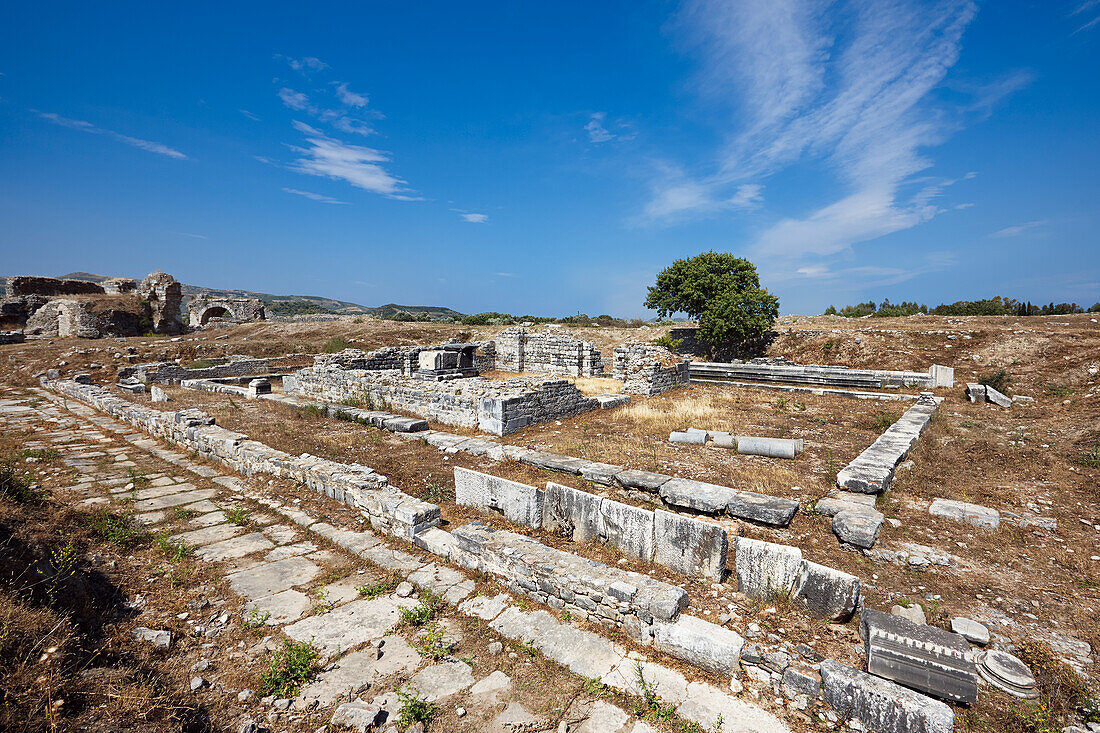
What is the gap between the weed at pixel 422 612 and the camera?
153 inches

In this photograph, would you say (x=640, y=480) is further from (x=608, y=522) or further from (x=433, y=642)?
(x=433, y=642)

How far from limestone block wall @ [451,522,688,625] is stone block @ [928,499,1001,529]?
4.45 meters

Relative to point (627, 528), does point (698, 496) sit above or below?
above

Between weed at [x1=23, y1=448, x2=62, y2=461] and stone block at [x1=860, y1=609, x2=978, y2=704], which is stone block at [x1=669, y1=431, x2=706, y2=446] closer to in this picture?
stone block at [x1=860, y1=609, x2=978, y2=704]

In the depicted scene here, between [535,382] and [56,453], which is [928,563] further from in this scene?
[56,453]

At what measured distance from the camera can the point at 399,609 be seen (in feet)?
13.2

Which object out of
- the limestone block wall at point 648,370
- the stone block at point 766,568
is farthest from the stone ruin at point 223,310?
the stone block at point 766,568

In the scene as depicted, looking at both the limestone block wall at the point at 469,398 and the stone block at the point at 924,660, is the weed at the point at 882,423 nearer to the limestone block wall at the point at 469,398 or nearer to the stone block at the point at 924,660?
the limestone block wall at the point at 469,398

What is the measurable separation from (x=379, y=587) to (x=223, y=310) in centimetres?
4340

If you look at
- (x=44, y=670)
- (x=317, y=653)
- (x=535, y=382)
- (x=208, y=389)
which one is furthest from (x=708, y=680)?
(x=208, y=389)

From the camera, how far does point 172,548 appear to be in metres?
4.99

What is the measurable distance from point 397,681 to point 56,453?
32.0 ft

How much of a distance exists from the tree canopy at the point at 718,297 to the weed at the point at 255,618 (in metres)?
22.9

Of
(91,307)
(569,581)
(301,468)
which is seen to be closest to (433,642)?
(569,581)
